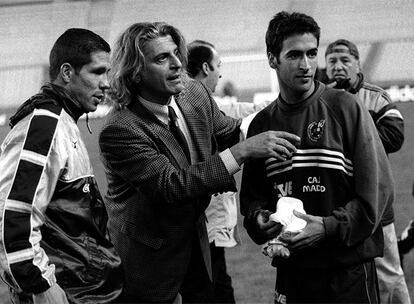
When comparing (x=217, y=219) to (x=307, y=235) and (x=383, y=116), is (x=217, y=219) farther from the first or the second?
(x=307, y=235)

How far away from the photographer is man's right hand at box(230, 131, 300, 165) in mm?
3109

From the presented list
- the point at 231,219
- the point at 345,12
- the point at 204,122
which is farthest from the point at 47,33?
the point at 204,122

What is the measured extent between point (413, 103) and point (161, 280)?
8375 millimetres

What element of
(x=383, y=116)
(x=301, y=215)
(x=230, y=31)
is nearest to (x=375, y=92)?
(x=383, y=116)

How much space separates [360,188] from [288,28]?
68cm

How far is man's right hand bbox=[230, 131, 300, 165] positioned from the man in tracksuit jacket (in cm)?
9

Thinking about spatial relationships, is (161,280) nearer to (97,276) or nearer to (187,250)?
(187,250)

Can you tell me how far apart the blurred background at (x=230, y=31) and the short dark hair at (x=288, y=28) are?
25.6ft

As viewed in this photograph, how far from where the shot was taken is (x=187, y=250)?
140 inches

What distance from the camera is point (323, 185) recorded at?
318 centimetres

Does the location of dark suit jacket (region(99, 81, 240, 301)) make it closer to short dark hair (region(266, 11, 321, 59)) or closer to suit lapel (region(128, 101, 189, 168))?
suit lapel (region(128, 101, 189, 168))

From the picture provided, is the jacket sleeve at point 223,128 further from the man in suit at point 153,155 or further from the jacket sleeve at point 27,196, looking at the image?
the jacket sleeve at point 27,196

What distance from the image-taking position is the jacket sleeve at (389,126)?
189 inches

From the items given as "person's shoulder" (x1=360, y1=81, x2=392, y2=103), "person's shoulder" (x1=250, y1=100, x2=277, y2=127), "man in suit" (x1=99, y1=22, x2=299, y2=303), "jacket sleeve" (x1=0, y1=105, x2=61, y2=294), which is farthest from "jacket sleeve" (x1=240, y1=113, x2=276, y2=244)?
"person's shoulder" (x1=360, y1=81, x2=392, y2=103)
